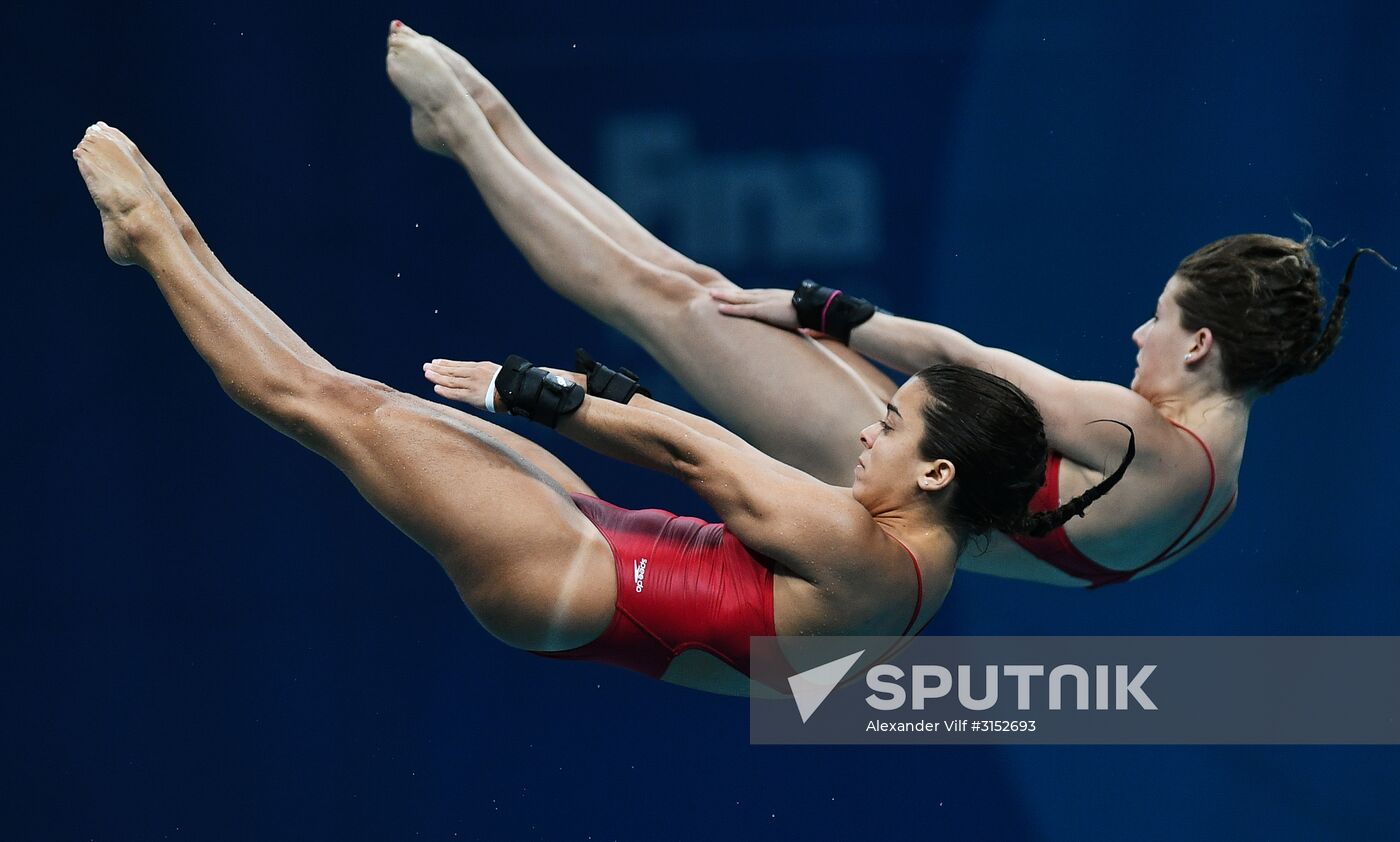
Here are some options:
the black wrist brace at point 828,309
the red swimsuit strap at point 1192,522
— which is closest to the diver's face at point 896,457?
the black wrist brace at point 828,309

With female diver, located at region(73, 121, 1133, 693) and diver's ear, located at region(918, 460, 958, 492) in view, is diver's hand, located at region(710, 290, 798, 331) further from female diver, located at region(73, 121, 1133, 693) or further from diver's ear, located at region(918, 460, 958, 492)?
diver's ear, located at region(918, 460, 958, 492)

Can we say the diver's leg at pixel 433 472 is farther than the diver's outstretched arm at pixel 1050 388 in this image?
No

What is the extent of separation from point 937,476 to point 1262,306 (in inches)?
35.4

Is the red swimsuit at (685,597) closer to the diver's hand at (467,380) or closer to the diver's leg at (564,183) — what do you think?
the diver's hand at (467,380)

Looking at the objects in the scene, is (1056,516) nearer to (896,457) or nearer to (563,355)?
(896,457)

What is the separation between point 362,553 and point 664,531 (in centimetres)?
208

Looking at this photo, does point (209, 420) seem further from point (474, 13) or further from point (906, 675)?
point (906, 675)

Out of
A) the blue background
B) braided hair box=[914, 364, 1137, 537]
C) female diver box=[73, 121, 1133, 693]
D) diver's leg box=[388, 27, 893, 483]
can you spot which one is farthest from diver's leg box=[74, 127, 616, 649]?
the blue background

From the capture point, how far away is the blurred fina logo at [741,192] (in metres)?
4.40

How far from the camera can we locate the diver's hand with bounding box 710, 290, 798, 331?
10.9 ft

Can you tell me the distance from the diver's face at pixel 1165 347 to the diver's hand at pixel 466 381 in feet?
4.58

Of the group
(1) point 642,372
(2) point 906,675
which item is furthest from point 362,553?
(2) point 906,675

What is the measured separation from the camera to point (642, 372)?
4.54 m
